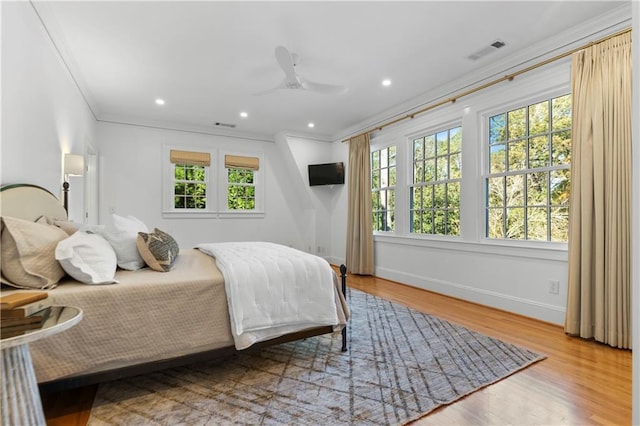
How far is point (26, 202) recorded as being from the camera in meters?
2.21

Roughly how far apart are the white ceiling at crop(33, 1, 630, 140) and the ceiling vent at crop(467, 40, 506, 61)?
0.06m

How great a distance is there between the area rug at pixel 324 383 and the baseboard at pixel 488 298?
839mm

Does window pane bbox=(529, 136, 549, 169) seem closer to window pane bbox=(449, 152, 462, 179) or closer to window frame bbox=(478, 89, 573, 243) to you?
window frame bbox=(478, 89, 573, 243)

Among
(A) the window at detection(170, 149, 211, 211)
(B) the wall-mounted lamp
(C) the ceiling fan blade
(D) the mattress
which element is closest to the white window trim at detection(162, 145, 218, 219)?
(A) the window at detection(170, 149, 211, 211)

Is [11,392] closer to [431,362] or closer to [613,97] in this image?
[431,362]

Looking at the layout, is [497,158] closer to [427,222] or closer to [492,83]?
[492,83]

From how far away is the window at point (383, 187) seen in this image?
5.16m

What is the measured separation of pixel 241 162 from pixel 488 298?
458 cm

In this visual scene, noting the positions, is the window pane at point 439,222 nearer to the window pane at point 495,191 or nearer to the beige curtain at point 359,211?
the window pane at point 495,191

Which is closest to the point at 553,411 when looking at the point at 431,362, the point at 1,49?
the point at 431,362

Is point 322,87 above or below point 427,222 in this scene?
above

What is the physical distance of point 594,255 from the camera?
8.80ft

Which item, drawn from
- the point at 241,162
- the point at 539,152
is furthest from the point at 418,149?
the point at 241,162

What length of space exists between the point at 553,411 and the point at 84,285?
259cm
